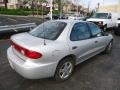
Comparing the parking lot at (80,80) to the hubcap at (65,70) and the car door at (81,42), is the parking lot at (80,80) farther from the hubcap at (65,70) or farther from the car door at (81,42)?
the car door at (81,42)

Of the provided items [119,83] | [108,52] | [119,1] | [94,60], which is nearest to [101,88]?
[119,83]

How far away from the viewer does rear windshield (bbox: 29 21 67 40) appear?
3914mm

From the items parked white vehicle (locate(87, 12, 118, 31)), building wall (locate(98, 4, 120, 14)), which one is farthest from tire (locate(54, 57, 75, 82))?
building wall (locate(98, 4, 120, 14))

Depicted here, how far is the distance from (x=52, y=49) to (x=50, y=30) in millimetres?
896

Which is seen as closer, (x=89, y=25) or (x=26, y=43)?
(x=26, y=43)

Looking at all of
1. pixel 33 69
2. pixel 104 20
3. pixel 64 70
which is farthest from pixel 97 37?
pixel 104 20

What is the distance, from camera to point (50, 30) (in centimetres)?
416

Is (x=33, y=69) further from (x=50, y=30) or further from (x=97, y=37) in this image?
(x=97, y=37)

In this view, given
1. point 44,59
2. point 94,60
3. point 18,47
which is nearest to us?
point 44,59

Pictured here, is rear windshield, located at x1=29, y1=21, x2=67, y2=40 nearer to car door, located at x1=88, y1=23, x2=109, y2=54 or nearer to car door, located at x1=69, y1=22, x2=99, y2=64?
car door, located at x1=69, y1=22, x2=99, y2=64

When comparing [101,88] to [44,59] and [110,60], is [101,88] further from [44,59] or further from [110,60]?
[110,60]

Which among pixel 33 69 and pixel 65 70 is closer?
pixel 33 69

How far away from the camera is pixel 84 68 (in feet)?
16.0

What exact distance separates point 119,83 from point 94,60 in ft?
5.60
